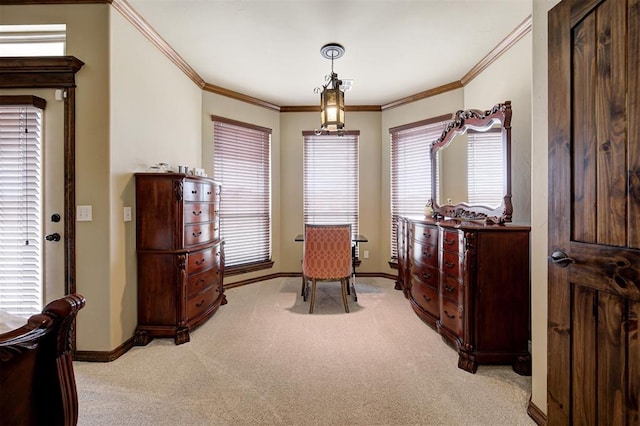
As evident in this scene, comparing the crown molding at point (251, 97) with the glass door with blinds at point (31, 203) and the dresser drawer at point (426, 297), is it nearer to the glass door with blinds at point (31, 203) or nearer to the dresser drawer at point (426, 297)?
the glass door with blinds at point (31, 203)

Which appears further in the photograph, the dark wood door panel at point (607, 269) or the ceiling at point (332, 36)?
the ceiling at point (332, 36)

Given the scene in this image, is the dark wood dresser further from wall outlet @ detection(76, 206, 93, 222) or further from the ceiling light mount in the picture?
wall outlet @ detection(76, 206, 93, 222)

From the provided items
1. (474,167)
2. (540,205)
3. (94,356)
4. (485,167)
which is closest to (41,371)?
(94,356)

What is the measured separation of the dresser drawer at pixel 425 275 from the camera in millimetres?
2746

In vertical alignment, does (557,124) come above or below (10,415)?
above

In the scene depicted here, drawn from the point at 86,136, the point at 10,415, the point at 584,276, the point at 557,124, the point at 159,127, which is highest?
the point at 159,127

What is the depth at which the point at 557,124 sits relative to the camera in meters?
1.30

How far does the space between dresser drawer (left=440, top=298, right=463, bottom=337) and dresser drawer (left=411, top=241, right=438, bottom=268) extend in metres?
0.38

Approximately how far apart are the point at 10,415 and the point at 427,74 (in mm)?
4226

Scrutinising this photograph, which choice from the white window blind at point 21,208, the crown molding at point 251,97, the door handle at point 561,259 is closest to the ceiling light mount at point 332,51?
the crown molding at point 251,97

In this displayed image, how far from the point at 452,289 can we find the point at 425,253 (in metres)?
0.56

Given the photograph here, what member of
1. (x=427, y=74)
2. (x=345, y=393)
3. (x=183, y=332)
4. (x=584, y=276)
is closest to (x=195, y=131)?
(x=183, y=332)

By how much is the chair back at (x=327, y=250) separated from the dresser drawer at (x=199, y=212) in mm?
1050

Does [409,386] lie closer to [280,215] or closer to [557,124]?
[557,124]
